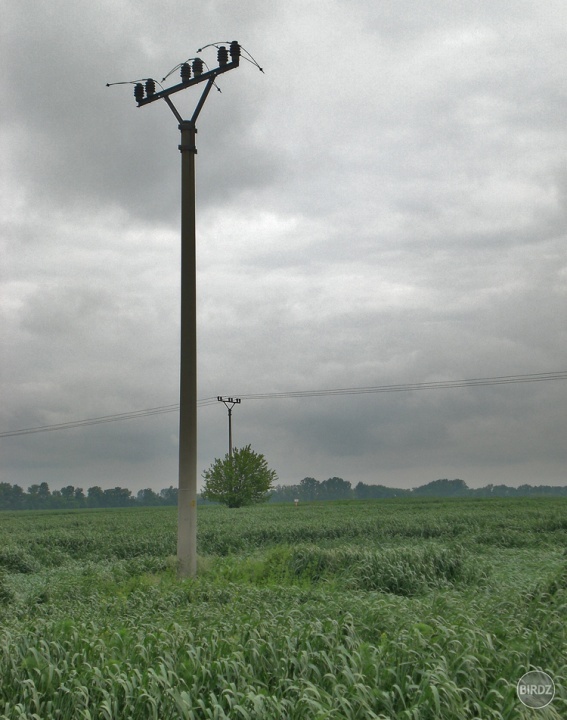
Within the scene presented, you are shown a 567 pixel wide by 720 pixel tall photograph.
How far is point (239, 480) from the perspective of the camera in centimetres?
7506

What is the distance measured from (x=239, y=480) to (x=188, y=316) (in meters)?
61.5

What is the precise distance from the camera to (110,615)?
9.87m

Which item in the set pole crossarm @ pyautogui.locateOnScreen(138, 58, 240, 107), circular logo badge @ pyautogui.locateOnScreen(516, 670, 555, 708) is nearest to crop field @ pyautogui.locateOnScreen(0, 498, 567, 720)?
circular logo badge @ pyautogui.locateOnScreen(516, 670, 555, 708)

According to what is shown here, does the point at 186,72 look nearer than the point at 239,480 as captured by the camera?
Yes

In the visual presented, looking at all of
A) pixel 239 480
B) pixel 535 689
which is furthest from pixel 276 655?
pixel 239 480

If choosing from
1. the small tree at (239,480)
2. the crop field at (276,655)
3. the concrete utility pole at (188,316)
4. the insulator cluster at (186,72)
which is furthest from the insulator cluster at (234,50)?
the small tree at (239,480)

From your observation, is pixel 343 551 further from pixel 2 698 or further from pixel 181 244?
pixel 2 698

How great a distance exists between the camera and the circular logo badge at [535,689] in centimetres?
543

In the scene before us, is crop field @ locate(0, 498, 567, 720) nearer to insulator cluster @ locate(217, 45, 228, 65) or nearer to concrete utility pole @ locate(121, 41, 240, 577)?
concrete utility pole @ locate(121, 41, 240, 577)

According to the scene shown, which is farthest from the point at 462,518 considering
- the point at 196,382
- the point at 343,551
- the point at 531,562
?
the point at 196,382

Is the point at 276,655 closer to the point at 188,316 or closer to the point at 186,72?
the point at 188,316

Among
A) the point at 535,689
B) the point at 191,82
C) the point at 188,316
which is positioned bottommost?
the point at 535,689

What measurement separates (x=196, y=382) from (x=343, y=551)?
5.07m

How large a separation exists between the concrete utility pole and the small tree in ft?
194
